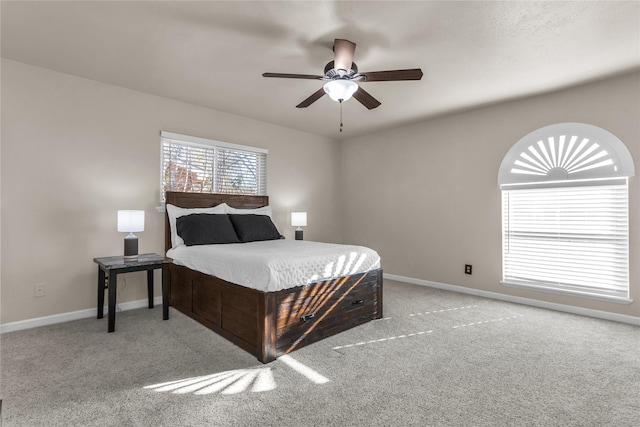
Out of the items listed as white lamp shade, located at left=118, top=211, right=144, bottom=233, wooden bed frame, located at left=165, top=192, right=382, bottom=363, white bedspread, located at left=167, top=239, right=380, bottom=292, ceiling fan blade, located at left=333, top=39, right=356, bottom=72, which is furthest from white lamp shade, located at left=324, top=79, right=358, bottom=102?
white lamp shade, located at left=118, top=211, right=144, bottom=233

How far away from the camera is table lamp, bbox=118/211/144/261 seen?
10.5 ft

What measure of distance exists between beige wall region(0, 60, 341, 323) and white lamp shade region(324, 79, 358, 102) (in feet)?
5.60

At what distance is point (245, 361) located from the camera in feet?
7.81

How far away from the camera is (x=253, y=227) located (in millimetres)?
3992

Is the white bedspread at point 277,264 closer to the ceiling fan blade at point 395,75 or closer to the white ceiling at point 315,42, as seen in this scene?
the ceiling fan blade at point 395,75

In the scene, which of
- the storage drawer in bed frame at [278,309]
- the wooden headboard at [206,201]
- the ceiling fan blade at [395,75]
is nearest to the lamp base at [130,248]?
the storage drawer in bed frame at [278,309]

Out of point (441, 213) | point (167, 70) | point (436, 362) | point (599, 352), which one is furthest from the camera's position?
point (441, 213)

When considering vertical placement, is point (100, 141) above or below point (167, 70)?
below

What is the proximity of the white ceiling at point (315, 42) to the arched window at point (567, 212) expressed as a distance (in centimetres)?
70

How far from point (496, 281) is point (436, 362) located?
7.62ft

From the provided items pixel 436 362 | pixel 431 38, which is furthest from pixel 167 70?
pixel 436 362

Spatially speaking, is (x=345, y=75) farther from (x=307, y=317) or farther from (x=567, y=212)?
(x=567, y=212)

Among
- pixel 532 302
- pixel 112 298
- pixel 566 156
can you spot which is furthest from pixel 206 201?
pixel 566 156

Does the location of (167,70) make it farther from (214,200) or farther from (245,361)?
(245,361)
